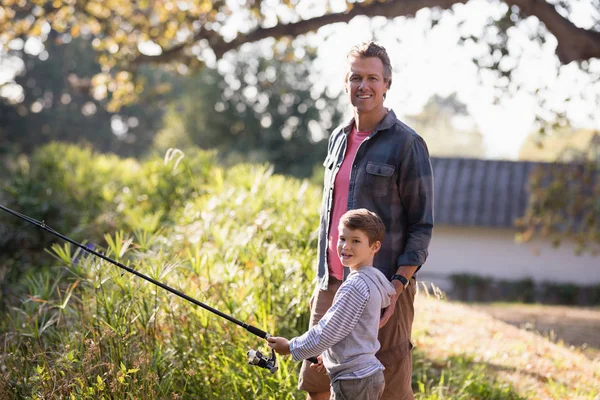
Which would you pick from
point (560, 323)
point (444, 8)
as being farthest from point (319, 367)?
point (560, 323)

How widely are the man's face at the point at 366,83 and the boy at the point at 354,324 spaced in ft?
1.93

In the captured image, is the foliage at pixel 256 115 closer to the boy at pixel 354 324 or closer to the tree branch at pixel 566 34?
the tree branch at pixel 566 34

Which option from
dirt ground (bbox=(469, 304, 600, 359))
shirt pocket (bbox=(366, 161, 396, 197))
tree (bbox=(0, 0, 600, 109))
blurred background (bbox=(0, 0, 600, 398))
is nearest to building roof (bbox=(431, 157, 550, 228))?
blurred background (bbox=(0, 0, 600, 398))

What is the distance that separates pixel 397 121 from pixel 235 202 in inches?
177

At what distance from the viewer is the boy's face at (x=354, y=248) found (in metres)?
3.24

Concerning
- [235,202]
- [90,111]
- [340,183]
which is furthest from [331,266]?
[90,111]

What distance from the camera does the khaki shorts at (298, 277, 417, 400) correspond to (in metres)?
3.68

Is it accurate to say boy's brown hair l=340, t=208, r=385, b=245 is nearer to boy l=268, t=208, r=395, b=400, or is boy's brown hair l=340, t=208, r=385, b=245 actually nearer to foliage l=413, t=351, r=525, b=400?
boy l=268, t=208, r=395, b=400

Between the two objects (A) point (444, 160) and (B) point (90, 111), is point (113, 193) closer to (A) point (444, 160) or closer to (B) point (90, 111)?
(A) point (444, 160)

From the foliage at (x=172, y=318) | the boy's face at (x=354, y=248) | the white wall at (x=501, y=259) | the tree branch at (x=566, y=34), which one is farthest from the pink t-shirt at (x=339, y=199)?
the white wall at (x=501, y=259)

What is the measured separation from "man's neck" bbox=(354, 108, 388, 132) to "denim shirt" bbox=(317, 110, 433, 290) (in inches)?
1.1

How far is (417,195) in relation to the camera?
3.62m

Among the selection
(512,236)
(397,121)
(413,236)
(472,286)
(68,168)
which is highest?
(397,121)

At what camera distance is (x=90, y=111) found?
154ft
